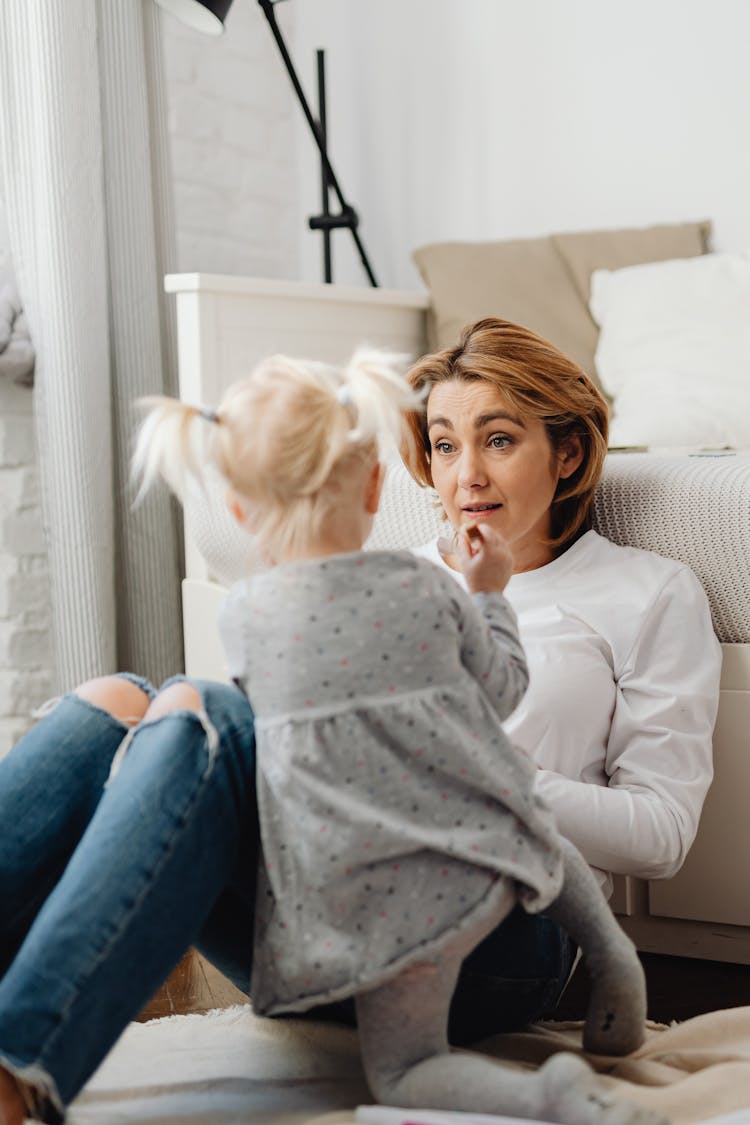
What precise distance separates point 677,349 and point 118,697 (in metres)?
1.41

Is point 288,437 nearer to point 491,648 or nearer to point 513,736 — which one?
point 491,648

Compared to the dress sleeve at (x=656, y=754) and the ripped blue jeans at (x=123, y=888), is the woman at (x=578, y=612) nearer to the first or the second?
the dress sleeve at (x=656, y=754)

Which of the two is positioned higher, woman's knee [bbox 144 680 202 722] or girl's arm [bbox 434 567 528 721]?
girl's arm [bbox 434 567 528 721]

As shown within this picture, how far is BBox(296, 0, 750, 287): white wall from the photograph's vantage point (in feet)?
7.86

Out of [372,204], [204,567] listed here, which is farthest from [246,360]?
[372,204]

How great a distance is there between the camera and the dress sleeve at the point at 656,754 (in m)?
1.10

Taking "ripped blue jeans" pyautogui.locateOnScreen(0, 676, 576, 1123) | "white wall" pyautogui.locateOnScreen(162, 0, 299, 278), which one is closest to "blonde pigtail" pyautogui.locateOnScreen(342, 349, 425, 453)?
"ripped blue jeans" pyautogui.locateOnScreen(0, 676, 576, 1123)

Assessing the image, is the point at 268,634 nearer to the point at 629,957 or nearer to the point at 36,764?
the point at 36,764

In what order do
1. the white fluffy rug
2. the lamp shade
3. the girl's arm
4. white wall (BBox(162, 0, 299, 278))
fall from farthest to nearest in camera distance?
white wall (BBox(162, 0, 299, 278)) → the lamp shade → the white fluffy rug → the girl's arm

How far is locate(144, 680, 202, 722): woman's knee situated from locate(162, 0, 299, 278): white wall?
185 cm

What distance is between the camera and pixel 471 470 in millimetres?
1240

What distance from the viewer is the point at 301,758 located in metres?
0.84

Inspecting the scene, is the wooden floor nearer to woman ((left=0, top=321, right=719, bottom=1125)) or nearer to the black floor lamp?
woman ((left=0, top=321, right=719, bottom=1125))

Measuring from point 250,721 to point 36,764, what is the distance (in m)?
0.17
